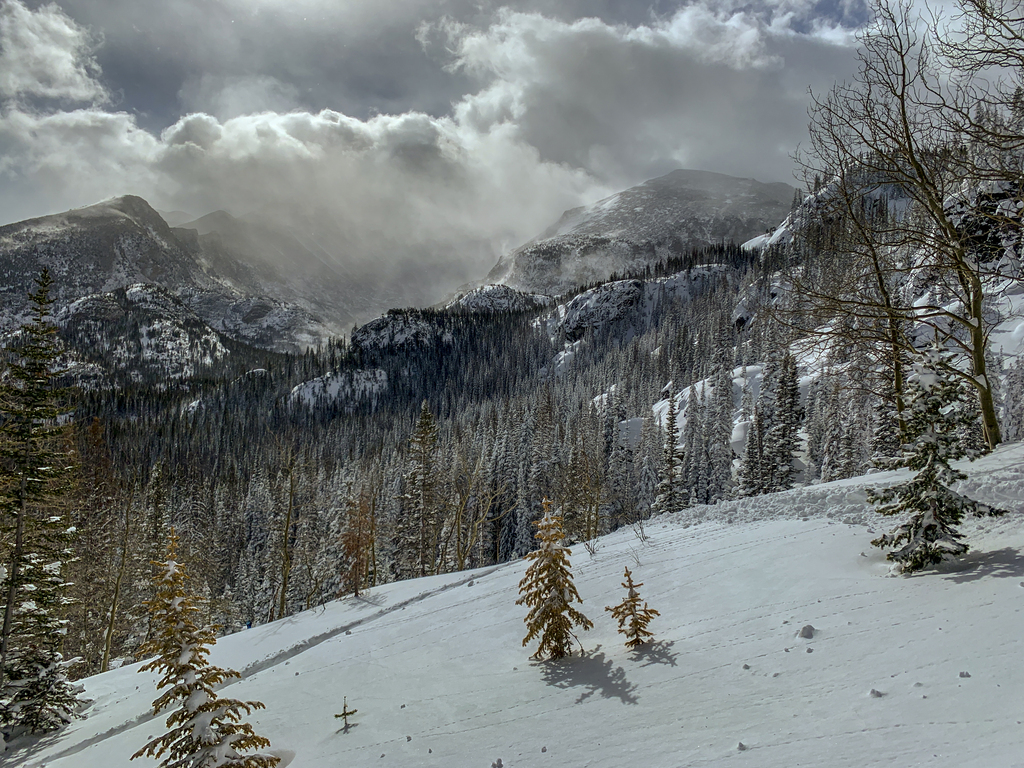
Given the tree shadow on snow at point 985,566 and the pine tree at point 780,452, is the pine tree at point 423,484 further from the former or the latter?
the tree shadow on snow at point 985,566

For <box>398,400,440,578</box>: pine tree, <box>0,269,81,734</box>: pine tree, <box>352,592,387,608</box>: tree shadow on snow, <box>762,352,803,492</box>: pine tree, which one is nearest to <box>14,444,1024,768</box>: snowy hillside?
<box>0,269,81,734</box>: pine tree

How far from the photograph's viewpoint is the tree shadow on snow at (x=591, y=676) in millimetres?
7164

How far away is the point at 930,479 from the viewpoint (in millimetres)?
7395

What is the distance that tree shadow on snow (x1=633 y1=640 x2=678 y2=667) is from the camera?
7.57 m

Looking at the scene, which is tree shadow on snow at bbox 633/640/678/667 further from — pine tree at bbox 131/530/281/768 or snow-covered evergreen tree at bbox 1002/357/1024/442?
snow-covered evergreen tree at bbox 1002/357/1024/442

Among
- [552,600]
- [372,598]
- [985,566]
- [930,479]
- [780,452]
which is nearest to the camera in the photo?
[985,566]

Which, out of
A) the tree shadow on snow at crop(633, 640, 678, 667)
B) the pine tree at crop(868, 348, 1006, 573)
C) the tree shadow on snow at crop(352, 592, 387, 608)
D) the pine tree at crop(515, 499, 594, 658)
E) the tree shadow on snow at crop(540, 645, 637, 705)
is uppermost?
the pine tree at crop(868, 348, 1006, 573)

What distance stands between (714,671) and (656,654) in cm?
119

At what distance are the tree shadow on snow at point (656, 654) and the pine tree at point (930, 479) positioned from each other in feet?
12.3

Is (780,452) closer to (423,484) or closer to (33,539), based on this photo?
(423,484)

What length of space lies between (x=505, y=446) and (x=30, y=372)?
42159 millimetres

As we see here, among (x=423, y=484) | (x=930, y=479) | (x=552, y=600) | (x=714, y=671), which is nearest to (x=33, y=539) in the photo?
(x=552, y=600)

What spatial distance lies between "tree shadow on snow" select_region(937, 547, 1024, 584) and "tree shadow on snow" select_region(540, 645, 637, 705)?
4757 mm

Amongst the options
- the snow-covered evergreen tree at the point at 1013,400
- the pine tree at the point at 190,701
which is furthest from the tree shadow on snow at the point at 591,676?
the snow-covered evergreen tree at the point at 1013,400
